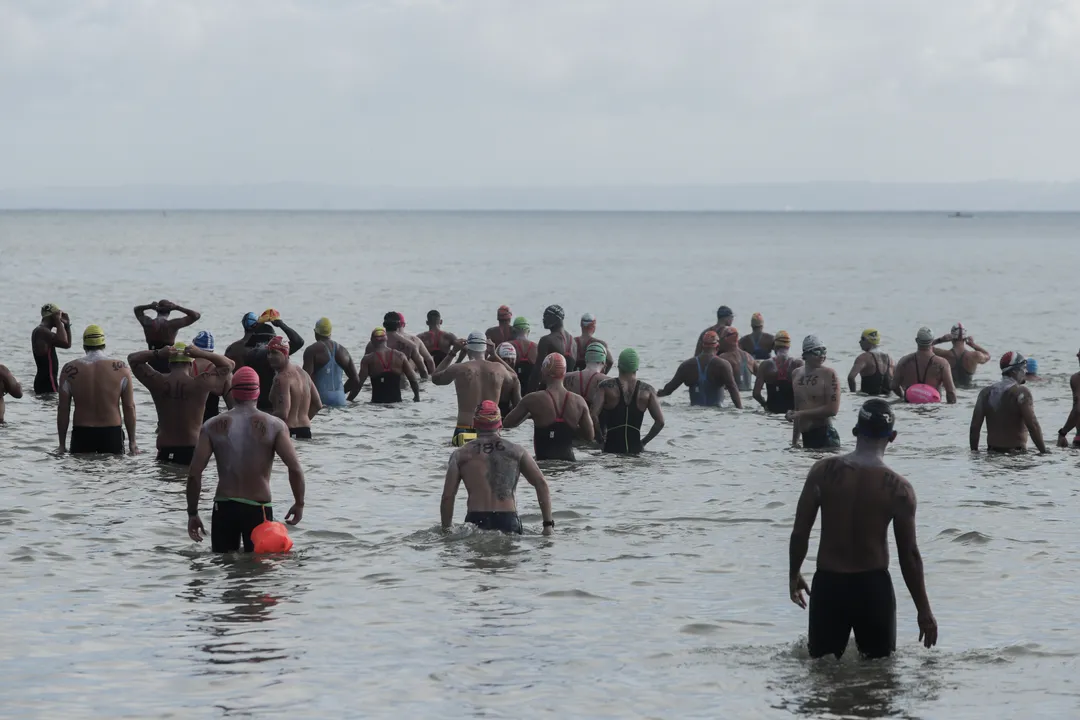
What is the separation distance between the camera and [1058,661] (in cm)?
1061

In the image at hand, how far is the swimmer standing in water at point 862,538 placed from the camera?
29.5 ft

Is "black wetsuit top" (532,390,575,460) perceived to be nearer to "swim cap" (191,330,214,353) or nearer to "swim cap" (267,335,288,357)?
Result: "swim cap" (267,335,288,357)

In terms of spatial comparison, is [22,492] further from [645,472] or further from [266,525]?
[645,472]

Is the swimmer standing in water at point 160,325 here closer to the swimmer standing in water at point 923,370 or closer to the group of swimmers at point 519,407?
the group of swimmers at point 519,407

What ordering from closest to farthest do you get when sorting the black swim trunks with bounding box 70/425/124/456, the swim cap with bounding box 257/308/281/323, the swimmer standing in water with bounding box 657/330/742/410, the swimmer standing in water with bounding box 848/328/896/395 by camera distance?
the black swim trunks with bounding box 70/425/124/456, the swim cap with bounding box 257/308/281/323, the swimmer standing in water with bounding box 657/330/742/410, the swimmer standing in water with bounding box 848/328/896/395

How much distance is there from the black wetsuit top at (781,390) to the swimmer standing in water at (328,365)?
6778 millimetres

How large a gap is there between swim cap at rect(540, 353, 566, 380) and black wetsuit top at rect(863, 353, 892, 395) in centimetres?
1137

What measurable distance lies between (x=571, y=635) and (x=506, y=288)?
7383cm

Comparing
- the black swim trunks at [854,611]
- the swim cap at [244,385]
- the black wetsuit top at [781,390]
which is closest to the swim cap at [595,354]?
the black wetsuit top at [781,390]

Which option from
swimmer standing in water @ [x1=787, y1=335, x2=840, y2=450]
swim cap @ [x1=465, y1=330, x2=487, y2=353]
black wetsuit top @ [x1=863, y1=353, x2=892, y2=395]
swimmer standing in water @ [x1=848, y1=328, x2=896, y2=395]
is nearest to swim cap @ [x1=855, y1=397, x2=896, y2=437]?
swimmer standing in water @ [x1=787, y1=335, x2=840, y2=450]

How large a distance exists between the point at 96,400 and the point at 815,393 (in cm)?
908

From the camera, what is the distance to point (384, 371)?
24.1 m

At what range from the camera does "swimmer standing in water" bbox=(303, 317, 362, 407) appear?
73.1 ft

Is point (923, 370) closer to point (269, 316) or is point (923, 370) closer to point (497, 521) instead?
point (269, 316)
